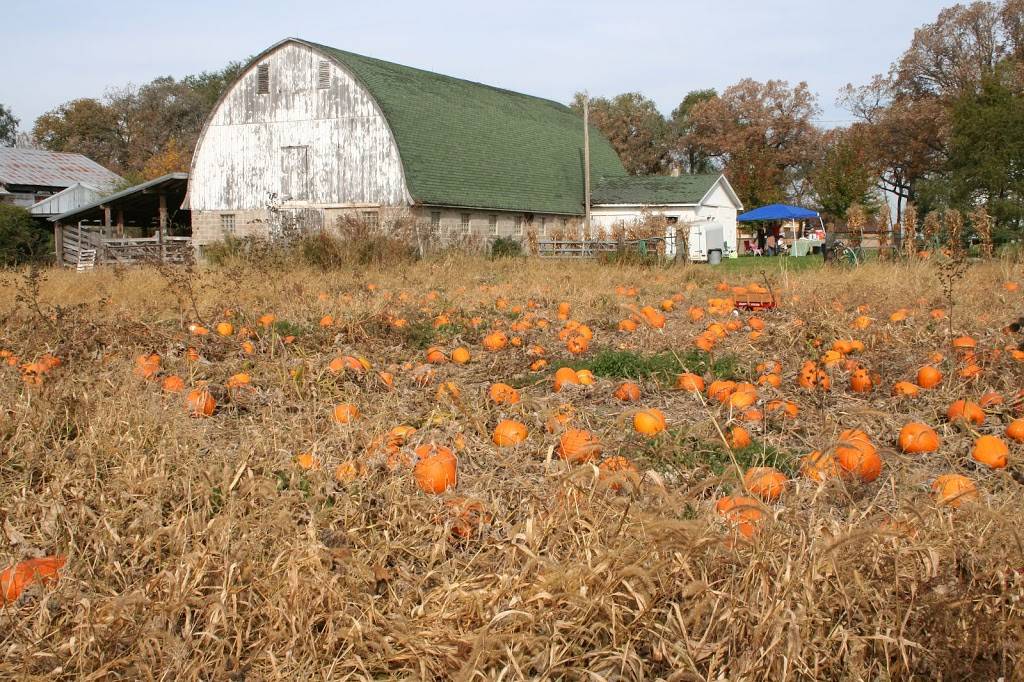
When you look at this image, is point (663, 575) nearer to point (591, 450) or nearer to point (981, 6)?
point (591, 450)

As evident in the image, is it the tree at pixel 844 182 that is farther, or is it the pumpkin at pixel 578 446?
the tree at pixel 844 182

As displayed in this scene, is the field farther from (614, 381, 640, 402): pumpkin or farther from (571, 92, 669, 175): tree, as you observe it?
(571, 92, 669, 175): tree

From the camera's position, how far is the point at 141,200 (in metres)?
30.1

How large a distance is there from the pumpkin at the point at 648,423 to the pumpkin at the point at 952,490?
1.08 metres

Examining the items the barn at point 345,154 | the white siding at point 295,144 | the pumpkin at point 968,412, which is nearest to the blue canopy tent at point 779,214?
the barn at point 345,154

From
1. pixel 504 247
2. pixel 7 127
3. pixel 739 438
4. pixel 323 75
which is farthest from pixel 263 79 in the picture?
pixel 7 127

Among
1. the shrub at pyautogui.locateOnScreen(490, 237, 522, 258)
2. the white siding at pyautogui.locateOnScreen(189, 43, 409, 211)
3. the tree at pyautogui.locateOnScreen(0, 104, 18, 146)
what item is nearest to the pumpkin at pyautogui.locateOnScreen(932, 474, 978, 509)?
the shrub at pyautogui.locateOnScreen(490, 237, 522, 258)

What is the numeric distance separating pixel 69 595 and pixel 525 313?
6.02m

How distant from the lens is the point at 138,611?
93.7 inches

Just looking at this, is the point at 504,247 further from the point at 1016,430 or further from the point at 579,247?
the point at 1016,430

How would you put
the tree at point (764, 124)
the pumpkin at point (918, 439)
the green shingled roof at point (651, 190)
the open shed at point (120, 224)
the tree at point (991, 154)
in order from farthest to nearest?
the tree at point (764, 124), the green shingled roof at point (651, 190), the open shed at point (120, 224), the tree at point (991, 154), the pumpkin at point (918, 439)

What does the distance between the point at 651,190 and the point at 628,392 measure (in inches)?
1258

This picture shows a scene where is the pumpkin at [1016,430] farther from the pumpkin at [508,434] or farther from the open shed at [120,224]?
the open shed at [120,224]

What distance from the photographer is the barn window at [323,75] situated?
2592 cm
